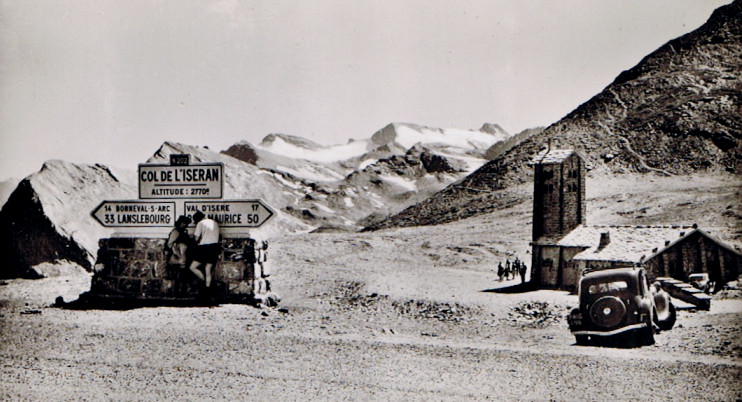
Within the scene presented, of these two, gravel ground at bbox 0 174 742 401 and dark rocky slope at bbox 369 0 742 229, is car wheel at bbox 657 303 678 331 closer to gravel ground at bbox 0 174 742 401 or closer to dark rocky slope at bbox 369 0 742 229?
gravel ground at bbox 0 174 742 401

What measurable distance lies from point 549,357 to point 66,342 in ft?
20.2

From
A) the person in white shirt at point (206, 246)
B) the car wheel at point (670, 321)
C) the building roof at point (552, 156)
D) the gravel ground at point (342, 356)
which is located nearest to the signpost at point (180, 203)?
the person in white shirt at point (206, 246)

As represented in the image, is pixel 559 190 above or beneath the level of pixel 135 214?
above

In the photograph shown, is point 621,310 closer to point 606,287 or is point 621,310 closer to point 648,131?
point 606,287

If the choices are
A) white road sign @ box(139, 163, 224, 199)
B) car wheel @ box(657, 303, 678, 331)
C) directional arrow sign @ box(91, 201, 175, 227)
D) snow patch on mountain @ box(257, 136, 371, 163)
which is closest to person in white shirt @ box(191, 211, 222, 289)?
white road sign @ box(139, 163, 224, 199)

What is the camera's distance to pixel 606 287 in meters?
6.52

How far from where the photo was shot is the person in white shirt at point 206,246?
26.5 feet

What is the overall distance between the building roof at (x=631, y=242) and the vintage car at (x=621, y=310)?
3.00ft

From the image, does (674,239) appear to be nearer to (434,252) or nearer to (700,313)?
(700,313)

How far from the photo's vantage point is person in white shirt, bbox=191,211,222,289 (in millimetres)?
8062

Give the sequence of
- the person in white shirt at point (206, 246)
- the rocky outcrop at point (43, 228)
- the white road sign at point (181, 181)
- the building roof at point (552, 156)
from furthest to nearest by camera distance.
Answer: the rocky outcrop at point (43, 228), the building roof at point (552, 156), the white road sign at point (181, 181), the person in white shirt at point (206, 246)

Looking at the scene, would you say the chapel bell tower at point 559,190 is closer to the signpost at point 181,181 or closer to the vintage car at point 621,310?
the vintage car at point 621,310

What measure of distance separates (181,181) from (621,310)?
6.62m

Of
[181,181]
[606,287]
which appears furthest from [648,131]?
[181,181]
